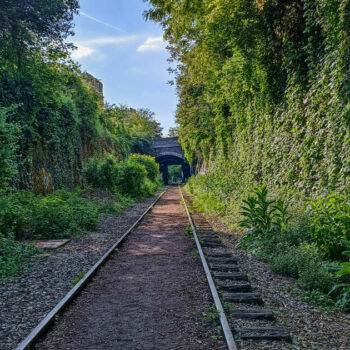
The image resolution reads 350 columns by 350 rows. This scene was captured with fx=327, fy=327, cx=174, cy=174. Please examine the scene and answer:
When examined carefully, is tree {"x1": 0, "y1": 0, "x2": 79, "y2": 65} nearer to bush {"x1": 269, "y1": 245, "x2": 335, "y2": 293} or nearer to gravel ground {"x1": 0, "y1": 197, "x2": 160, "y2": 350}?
gravel ground {"x1": 0, "y1": 197, "x2": 160, "y2": 350}

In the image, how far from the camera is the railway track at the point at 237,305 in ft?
10.9

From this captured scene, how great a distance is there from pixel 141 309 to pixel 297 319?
1905mm

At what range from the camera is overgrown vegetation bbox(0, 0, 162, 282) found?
316 inches

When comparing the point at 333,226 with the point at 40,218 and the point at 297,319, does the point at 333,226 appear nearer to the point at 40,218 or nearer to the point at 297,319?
the point at 297,319

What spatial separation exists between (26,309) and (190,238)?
5133mm

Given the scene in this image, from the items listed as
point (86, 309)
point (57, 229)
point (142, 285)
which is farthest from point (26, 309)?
point (57, 229)

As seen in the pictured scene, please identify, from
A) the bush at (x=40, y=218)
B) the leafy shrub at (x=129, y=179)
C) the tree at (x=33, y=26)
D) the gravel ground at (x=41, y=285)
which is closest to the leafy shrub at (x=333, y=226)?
the gravel ground at (x=41, y=285)

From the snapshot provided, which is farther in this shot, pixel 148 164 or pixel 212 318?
pixel 148 164

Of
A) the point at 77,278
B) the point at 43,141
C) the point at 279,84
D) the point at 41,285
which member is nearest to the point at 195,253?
the point at 77,278

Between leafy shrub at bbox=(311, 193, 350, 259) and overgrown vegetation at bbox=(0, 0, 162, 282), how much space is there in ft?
17.3

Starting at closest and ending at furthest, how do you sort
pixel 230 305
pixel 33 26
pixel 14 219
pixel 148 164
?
pixel 230 305 → pixel 14 219 → pixel 33 26 → pixel 148 164

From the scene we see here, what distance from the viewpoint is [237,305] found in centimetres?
418

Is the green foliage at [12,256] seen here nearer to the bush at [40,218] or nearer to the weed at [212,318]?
the bush at [40,218]

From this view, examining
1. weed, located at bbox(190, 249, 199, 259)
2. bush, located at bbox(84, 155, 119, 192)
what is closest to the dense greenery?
weed, located at bbox(190, 249, 199, 259)
